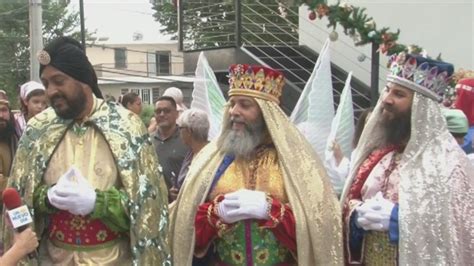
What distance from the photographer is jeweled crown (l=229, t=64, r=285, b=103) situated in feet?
12.8

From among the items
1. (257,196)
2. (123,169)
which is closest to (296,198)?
(257,196)

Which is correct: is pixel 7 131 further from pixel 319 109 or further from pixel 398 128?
pixel 398 128

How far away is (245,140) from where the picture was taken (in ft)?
12.7

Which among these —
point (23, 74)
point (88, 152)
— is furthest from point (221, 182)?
point (23, 74)

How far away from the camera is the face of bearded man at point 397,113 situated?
3.68 metres

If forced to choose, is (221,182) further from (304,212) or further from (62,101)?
(62,101)

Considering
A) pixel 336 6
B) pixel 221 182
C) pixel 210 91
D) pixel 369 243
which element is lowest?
pixel 369 243

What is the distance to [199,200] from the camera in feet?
12.7

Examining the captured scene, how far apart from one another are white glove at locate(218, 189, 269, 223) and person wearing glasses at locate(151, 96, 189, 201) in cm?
234

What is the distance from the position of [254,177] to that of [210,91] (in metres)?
2.59

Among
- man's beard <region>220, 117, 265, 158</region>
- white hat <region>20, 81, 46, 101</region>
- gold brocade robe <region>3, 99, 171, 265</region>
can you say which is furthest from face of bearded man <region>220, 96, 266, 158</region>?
white hat <region>20, 81, 46, 101</region>

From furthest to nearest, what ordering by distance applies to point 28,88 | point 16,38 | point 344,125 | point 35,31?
1. point 16,38
2. point 35,31
3. point 28,88
4. point 344,125

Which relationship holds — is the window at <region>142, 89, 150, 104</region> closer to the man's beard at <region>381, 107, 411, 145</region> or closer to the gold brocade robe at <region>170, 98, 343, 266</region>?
the gold brocade robe at <region>170, 98, 343, 266</region>

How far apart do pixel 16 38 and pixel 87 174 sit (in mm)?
29322
